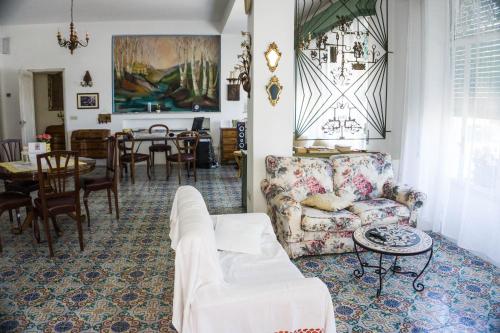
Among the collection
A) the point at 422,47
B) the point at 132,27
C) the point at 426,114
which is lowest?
the point at 426,114

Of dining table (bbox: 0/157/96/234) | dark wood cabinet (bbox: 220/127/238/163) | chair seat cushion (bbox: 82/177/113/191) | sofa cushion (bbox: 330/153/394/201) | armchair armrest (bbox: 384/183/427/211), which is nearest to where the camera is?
armchair armrest (bbox: 384/183/427/211)

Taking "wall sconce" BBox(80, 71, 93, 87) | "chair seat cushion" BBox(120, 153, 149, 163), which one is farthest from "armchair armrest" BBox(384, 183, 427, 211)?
"wall sconce" BBox(80, 71, 93, 87)

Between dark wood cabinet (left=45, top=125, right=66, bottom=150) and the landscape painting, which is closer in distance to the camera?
the landscape painting

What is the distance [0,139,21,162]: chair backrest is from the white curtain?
495cm

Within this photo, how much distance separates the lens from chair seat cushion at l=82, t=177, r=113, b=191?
4.99 metres

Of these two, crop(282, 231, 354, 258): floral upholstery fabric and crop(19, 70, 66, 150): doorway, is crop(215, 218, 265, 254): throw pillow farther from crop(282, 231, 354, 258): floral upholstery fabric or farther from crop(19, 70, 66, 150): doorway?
crop(19, 70, 66, 150): doorway

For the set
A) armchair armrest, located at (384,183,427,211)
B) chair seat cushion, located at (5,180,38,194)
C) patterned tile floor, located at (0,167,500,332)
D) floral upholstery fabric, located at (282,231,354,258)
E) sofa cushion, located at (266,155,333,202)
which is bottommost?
patterned tile floor, located at (0,167,500,332)

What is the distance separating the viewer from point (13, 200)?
428 centimetres

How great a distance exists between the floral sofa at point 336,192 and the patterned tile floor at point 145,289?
0.21 metres

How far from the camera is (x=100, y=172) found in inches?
345

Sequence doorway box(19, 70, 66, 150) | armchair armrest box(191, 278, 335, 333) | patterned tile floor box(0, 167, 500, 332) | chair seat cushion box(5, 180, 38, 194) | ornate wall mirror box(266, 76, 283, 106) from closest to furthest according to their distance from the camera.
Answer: armchair armrest box(191, 278, 335, 333) → patterned tile floor box(0, 167, 500, 332) → ornate wall mirror box(266, 76, 283, 106) → chair seat cushion box(5, 180, 38, 194) → doorway box(19, 70, 66, 150)

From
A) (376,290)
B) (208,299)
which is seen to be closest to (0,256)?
(208,299)

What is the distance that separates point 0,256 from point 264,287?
10.6 feet

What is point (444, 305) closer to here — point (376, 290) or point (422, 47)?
point (376, 290)
